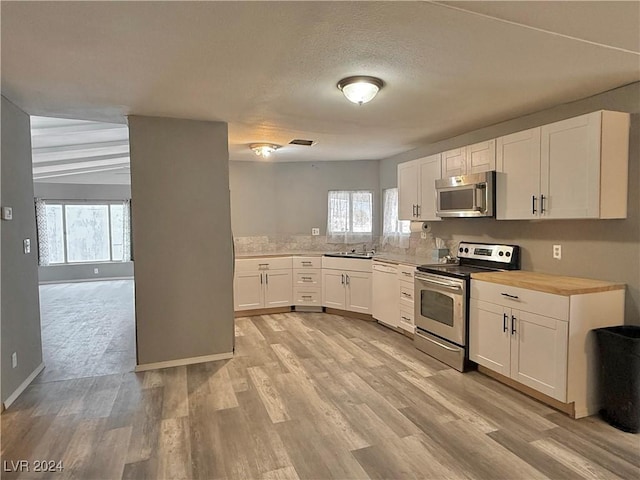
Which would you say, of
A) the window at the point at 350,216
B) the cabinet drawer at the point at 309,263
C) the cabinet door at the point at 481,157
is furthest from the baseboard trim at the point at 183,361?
the cabinet door at the point at 481,157

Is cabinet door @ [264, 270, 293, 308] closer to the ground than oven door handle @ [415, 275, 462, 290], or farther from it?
closer to the ground

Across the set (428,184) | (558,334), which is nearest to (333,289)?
(428,184)

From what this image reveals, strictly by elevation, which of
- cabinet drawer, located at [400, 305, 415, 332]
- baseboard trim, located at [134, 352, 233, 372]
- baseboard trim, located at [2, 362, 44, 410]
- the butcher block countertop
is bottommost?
baseboard trim, located at [134, 352, 233, 372]

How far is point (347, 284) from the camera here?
17.0ft

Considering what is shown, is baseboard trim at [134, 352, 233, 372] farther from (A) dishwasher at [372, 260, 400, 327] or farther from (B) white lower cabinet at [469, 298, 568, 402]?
(B) white lower cabinet at [469, 298, 568, 402]

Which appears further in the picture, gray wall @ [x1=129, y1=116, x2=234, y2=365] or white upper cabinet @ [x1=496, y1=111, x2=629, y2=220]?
gray wall @ [x1=129, y1=116, x2=234, y2=365]

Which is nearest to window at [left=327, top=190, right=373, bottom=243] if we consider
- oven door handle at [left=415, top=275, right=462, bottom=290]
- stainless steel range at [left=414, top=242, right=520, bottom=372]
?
stainless steel range at [left=414, top=242, right=520, bottom=372]

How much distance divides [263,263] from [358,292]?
141cm

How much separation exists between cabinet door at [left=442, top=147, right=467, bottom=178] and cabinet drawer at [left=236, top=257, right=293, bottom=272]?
2.52 metres

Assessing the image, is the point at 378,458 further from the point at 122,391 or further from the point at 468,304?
the point at 122,391

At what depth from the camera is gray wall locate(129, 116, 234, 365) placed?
3.42 m

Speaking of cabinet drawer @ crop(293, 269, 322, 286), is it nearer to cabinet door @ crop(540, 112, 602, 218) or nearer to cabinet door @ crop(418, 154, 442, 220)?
cabinet door @ crop(418, 154, 442, 220)

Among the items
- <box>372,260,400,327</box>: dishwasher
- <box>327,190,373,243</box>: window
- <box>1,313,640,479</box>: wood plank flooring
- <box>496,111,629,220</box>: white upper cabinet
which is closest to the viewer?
<box>1,313,640,479</box>: wood plank flooring

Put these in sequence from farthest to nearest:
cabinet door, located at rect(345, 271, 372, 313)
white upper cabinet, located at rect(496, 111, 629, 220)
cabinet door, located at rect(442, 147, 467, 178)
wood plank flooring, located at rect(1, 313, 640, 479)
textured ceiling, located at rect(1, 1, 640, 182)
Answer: cabinet door, located at rect(345, 271, 372, 313)
cabinet door, located at rect(442, 147, 467, 178)
white upper cabinet, located at rect(496, 111, 629, 220)
wood plank flooring, located at rect(1, 313, 640, 479)
textured ceiling, located at rect(1, 1, 640, 182)
